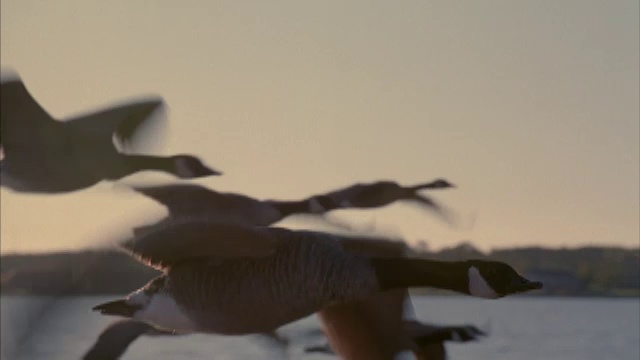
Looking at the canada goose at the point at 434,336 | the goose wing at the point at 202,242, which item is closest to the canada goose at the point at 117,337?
the goose wing at the point at 202,242

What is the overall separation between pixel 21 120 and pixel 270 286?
1.40 feet

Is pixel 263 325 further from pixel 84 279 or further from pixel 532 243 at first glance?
pixel 532 243

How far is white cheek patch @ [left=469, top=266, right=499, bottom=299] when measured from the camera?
1374 millimetres

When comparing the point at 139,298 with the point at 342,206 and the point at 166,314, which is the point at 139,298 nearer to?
the point at 166,314

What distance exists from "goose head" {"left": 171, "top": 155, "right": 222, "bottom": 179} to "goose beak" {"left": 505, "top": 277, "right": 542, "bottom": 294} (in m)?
0.41

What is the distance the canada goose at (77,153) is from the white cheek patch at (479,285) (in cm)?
36

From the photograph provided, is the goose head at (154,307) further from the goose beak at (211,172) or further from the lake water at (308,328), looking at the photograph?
the goose beak at (211,172)

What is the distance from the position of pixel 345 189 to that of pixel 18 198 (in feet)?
1.45

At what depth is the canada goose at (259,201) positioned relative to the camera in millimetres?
1342

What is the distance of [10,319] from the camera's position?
1454 mm

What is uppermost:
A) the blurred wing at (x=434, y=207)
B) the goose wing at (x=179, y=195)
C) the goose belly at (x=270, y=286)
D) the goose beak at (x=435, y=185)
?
the goose beak at (x=435, y=185)

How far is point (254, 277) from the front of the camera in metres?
1.35

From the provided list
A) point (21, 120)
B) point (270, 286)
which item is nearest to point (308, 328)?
point (270, 286)

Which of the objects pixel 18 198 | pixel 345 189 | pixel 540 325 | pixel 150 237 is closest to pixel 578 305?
pixel 540 325
